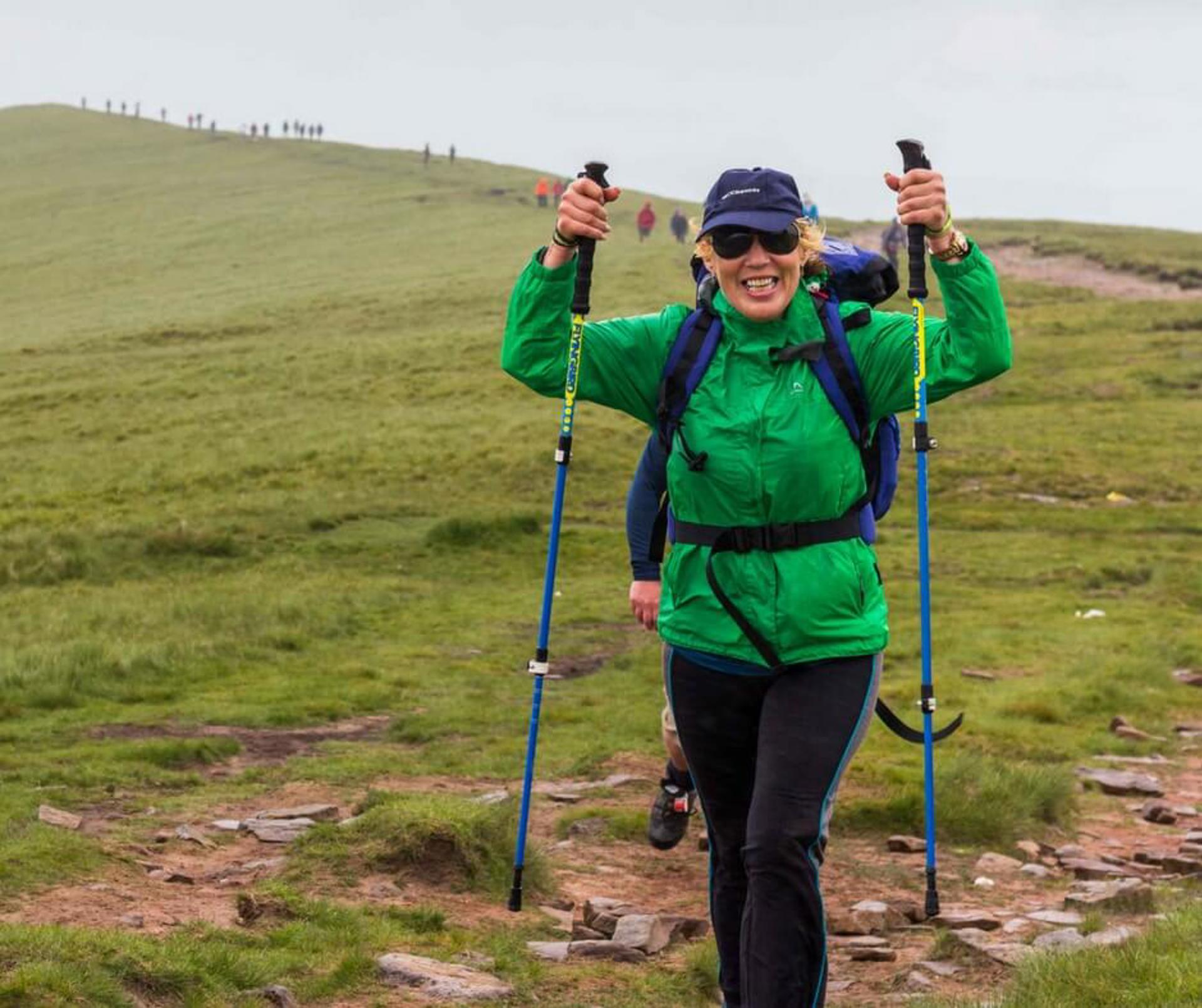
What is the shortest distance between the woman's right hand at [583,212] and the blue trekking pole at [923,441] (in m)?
1.21

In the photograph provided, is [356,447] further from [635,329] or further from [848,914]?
[635,329]

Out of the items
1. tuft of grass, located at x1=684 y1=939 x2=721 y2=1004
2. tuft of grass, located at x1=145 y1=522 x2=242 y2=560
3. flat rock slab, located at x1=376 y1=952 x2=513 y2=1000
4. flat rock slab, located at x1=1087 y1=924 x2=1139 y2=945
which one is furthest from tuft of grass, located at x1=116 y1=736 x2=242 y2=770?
tuft of grass, located at x1=145 y1=522 x2=242 y2=560

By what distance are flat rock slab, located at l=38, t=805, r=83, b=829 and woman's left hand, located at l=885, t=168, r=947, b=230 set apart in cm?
747

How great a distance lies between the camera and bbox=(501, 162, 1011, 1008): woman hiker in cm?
637

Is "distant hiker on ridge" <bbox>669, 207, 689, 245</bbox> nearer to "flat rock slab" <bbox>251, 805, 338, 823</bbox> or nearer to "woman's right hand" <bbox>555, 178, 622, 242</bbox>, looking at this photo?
"flat rock slab" <bbox>251, 805, 338, 823</bbox>

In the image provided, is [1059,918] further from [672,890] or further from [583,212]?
[583,212]

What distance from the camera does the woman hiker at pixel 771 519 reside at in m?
6.37

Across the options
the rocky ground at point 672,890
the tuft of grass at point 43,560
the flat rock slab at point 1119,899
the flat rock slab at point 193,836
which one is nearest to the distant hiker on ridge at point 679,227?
the tuft of grass at point 43,560

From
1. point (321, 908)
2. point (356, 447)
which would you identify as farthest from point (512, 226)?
point (321, 908)

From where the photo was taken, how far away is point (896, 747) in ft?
51.6

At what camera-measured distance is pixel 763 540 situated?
646cm

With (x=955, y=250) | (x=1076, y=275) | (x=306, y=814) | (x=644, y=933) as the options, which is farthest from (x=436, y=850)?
(x=1076, y=275)

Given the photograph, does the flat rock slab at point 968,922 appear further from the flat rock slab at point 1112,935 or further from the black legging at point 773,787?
the black legging at point 773,787

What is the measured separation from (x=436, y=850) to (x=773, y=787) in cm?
477
